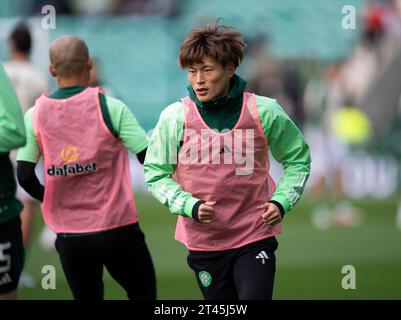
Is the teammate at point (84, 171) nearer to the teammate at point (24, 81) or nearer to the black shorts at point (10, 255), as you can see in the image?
the black shorts at point (10, 255)

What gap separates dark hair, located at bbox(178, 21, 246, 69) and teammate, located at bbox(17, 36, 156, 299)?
2.45 feet

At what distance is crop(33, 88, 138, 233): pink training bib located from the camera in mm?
7094

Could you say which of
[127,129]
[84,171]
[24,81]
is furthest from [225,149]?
[24,81]

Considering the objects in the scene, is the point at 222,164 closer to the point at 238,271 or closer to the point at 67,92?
the point at 238,271

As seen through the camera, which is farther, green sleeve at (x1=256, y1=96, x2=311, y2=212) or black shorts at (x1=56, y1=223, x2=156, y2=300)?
black shorts at (x1=56, y1=223, x2=156, y2=300)

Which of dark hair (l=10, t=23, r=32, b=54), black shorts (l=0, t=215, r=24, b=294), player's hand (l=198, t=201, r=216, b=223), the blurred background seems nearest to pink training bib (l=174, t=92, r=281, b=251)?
player's hand (l=198, t=201, r=216, b=223)

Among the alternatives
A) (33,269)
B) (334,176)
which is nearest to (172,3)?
(334,176)

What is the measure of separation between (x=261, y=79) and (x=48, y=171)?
16.2 meters

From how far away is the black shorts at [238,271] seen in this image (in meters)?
6.44

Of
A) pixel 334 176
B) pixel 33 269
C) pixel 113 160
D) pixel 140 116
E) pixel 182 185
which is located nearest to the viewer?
pixel 182 185

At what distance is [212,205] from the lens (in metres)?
6.44

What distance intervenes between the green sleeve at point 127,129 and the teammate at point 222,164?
45 centimetres

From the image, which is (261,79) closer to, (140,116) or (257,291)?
(140,116)

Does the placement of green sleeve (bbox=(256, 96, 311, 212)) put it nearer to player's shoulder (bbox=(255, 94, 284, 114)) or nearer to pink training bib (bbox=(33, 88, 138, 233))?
player's shoulder (bbox=(255, 94, 284, 114))
